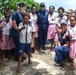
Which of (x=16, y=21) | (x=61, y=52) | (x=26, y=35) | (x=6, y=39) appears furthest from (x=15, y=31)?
(x=61, y=52)

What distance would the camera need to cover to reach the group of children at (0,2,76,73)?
6895mm

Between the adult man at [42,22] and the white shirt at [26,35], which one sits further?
the adult man at [42,22]

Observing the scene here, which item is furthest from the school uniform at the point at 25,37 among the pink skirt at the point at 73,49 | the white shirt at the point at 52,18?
the white shirt at the point at 52,18

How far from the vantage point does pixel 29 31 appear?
693 centimetres

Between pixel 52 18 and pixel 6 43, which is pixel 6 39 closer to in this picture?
pixel 6 43

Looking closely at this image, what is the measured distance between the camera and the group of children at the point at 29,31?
6.89 metres

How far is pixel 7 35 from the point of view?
7.75m

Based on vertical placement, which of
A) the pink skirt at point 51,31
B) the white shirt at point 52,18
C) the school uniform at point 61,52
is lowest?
the school uniform at point 61,52

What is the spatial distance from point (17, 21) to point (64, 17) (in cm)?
189

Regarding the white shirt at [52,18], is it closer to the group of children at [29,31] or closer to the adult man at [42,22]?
the group of children at [29,31]

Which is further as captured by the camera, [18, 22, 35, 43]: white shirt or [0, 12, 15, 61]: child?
[0, 12, 15, 61]: child

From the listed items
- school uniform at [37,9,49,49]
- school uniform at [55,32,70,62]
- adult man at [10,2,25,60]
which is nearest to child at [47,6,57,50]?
school uniform at [37,9,49,49]

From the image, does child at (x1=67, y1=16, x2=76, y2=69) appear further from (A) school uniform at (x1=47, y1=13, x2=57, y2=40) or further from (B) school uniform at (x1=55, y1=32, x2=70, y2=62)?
(A) school uniform at (x1=47, y1=13, x2=57, y2=40)

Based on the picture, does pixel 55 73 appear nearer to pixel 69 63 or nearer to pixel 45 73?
pixel 45 73
